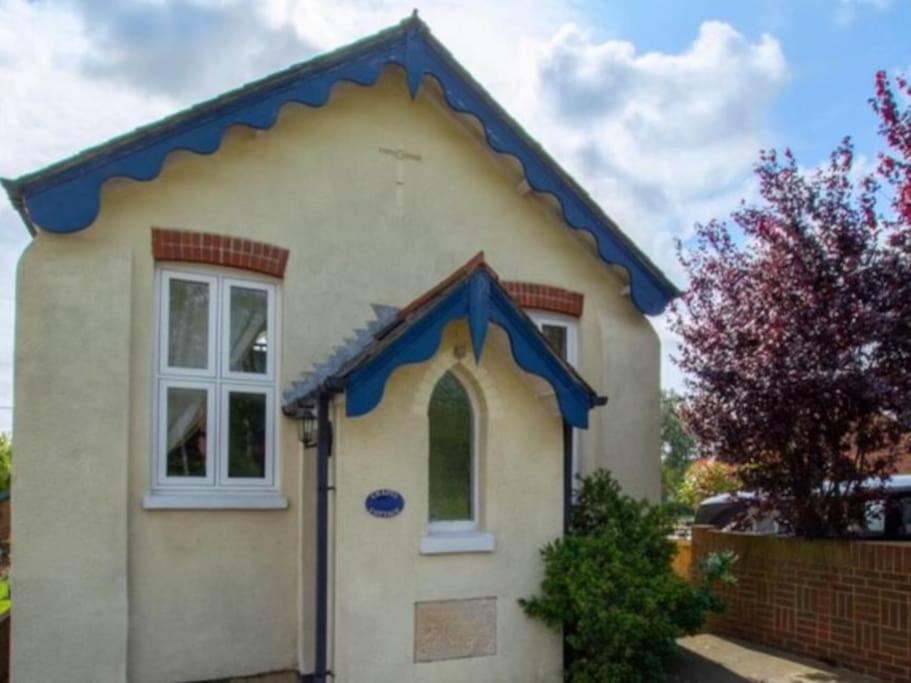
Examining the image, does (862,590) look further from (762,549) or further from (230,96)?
(230,96)

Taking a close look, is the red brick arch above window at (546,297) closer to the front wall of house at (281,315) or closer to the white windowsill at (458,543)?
the front wall of house at (281,315)

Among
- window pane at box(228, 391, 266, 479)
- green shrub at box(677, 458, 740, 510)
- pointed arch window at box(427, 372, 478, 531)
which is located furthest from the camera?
green shrub at box(677, 458, 740, 510)

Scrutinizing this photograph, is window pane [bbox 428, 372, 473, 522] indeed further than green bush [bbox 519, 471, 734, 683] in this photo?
Yes

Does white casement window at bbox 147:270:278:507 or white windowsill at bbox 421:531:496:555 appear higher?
white casement window at bbox 147:270:278:507

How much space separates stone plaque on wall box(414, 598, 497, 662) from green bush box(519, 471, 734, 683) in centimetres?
37

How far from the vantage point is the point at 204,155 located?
22.7 feet

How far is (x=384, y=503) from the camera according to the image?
6301mm

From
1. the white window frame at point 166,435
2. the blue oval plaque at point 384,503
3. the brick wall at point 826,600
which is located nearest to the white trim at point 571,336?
the brick wall at point 826,600

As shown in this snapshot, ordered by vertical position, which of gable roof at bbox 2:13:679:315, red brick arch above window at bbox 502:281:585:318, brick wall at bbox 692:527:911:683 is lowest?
brick wall at bbox 692:527:911:683

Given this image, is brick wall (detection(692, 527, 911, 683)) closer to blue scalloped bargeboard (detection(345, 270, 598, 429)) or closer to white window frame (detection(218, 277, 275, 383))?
blue scalloped bargeboard (detection(345, 270, 598, 429))

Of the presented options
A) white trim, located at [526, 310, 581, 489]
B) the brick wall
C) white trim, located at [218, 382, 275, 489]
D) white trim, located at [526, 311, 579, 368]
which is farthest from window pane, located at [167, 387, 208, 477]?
the brick wall

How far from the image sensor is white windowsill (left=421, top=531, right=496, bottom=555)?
646 cm

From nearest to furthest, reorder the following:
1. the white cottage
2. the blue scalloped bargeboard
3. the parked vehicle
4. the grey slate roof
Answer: the blue scalloped bargeboard
the white cottage
the grey slate roof
the parked vehicle

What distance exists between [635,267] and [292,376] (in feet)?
13.3
